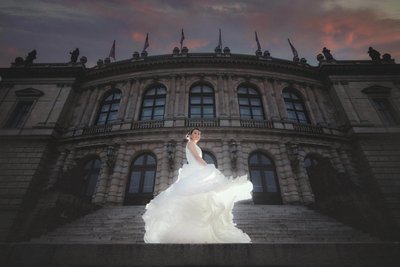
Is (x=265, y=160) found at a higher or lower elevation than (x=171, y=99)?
lower

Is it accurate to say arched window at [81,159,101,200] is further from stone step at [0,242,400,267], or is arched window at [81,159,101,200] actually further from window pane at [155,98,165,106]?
Answer: stone step at [0,242,400,267]

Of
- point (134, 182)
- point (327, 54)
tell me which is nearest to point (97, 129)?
point (134, 182)

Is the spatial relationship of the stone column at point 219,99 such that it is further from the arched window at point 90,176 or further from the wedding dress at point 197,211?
the wedding dress at point 197,211

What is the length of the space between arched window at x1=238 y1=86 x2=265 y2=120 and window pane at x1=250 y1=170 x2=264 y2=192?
4.28m

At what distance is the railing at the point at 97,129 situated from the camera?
15.1 metres

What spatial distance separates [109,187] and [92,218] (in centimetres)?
308

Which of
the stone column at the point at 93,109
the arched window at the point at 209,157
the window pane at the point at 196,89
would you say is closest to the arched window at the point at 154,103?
the window pane at the point at 196,89

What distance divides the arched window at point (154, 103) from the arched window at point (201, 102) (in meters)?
2.26

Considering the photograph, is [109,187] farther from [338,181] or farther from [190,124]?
[338,181]

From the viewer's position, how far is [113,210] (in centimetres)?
1111

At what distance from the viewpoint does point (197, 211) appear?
12.0 ft

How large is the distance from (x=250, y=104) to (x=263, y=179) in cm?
615

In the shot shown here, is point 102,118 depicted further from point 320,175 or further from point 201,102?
point 320,175

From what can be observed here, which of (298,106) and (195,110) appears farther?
(298,106)
